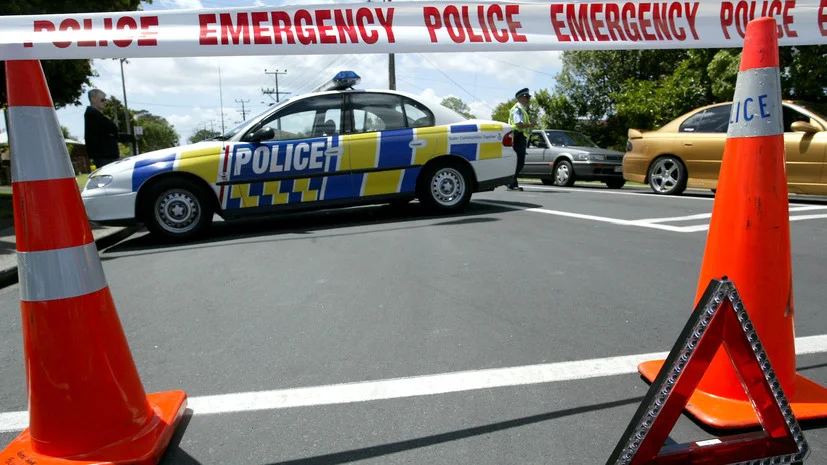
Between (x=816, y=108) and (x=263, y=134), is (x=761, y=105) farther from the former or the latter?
(x=816, y=108)

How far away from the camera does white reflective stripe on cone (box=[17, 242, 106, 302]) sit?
2291 millimetres

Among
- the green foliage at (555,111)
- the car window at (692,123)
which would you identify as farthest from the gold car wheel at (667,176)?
the green foliage at (555,111)

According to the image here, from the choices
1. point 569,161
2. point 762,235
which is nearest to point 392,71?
point 569,161

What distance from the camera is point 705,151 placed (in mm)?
10352

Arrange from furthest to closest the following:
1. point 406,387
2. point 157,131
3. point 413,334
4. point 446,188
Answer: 1. point 157,131
2. point 446,188
3. point 413,334
4. point 406,387

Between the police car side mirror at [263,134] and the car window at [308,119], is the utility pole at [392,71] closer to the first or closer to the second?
the car window at [308,119]

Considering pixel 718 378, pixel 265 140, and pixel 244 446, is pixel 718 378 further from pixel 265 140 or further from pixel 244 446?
pixel 265 140

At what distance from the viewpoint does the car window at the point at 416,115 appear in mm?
8250

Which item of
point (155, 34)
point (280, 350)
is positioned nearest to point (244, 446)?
point (280, 350)

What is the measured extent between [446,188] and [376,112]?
1.34 m

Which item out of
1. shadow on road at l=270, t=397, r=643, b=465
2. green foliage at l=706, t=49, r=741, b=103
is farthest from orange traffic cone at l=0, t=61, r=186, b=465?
green foliage at l=706, t=49, r=741, b=103

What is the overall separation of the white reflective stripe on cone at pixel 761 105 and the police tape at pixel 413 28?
53 cm

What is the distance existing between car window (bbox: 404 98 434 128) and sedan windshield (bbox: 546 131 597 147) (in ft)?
27.3

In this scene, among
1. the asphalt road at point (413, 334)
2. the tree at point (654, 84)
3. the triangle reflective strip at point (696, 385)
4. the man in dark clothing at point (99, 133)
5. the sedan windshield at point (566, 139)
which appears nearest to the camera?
the triangle reflective strip at point (696, 385)
